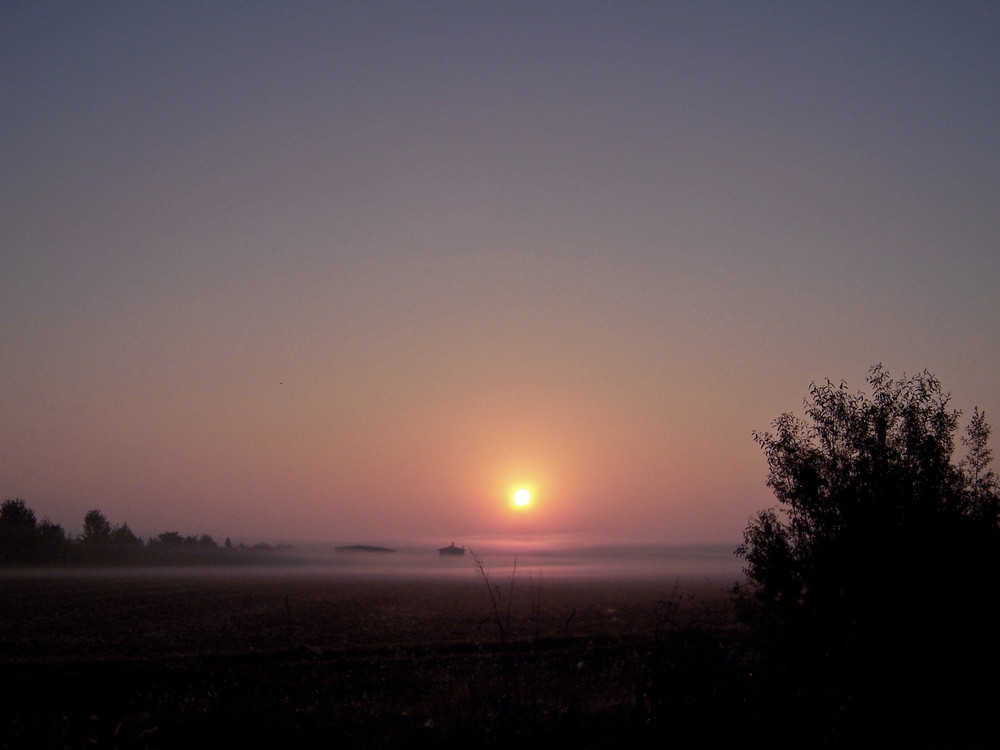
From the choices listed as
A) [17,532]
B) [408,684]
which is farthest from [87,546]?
[408,684]

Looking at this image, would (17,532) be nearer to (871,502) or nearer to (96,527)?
(96,527)

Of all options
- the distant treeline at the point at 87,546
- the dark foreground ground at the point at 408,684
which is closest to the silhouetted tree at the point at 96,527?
the distant treeline at the point at 87,546

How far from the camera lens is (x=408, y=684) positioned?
65.2 feet

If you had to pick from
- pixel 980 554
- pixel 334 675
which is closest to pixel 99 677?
pixel 334 675

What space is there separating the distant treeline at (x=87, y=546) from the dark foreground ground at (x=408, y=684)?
84.4 meters

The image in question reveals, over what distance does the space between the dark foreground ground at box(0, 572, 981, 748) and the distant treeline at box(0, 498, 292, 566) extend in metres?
84.4

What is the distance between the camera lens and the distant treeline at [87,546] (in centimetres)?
11469

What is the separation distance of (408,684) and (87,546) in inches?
5073

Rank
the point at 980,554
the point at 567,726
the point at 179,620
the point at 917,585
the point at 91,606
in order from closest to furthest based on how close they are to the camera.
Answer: the point at 567,726
the point at 917,585
the point at 980,554
the point at 179,620
the point at 91,606

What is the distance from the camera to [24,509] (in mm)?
124688

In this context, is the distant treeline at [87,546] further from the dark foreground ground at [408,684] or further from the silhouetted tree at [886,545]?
the silhouetted tree at [886,545]

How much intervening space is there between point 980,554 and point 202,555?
168735mm

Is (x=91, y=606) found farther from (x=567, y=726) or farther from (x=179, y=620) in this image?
(x=567, y=726)

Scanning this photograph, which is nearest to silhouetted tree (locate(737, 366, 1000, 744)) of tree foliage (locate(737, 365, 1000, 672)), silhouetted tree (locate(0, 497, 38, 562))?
tree foliage (locate(737, 365, 1000, 672))
